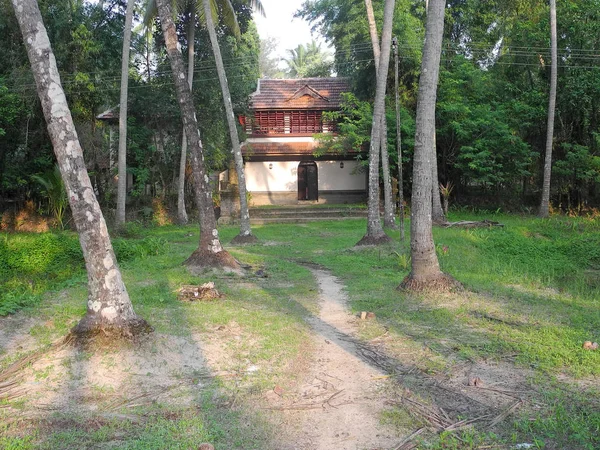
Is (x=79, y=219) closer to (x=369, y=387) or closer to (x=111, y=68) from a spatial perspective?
(x=369, y=387)

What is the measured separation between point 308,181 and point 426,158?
2073 cm

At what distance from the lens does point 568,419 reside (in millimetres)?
3945

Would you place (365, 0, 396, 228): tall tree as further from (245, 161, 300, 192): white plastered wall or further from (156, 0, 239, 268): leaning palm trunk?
(245, 161, 300, 192): white plastered wall

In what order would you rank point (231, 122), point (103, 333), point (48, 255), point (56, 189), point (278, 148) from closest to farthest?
1. point (103, 333)
2. point (48, 255)
3. point (231, 122)
4. point (56, 189)
5. point (278, 148)

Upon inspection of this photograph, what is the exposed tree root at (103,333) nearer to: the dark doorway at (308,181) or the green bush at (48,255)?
the green bush at (48,255)

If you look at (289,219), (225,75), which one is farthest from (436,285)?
(289,219)

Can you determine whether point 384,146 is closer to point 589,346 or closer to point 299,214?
point 299,214

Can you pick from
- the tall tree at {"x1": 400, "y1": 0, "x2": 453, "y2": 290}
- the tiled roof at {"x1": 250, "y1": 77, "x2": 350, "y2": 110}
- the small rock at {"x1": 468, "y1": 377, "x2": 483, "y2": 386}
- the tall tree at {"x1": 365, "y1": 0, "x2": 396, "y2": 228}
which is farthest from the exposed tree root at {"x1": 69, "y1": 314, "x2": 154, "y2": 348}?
the tiled roof at {"x1": 250, "y1": 77, "x2": 350, "y2": 110}

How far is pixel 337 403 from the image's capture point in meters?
4.43

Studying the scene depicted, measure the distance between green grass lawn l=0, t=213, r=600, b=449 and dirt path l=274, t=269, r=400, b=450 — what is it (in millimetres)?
270

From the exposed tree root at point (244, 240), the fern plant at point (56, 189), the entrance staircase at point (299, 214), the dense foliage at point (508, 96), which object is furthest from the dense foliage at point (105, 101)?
the exposed tree root at point (244, 240)

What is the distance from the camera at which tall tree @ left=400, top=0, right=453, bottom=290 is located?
27.0ft

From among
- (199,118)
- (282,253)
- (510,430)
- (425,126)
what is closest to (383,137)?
(282,253)

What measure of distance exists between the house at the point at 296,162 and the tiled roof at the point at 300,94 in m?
0.05
